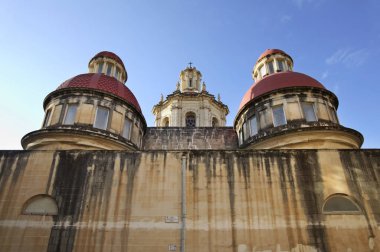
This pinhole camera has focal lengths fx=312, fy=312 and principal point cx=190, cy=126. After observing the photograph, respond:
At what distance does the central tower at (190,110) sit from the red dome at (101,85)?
15.9 metres

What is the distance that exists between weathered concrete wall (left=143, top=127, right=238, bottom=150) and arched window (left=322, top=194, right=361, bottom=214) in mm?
11537

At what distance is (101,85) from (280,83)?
42.6ft

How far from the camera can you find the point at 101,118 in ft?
70.8

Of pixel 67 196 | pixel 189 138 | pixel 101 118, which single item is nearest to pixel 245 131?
pixel 189 138

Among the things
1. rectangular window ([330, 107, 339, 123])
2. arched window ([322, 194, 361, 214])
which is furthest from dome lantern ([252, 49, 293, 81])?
arched window ([322, 194, 361, 214])

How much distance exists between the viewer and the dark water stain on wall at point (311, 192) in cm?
1356

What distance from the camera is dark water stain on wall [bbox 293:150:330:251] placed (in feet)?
44.5

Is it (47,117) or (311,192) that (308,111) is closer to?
(311,192)

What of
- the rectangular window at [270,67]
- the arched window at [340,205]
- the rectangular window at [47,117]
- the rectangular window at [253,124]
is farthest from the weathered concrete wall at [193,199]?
the rectangular window at [270,67]

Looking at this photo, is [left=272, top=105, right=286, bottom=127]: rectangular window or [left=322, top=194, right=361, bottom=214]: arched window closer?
[left=322, top=194, right=361, bottom=214]: arched window

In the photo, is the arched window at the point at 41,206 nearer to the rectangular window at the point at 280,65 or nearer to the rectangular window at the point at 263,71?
the rectangular window at the point at 263,71

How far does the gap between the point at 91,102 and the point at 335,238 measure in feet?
55.1

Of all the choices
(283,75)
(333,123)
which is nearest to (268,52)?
(283,75)

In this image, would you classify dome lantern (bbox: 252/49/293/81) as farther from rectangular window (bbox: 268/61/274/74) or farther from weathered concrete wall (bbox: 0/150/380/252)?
weathered concrete wall (bbox: 0/150/380/252)
